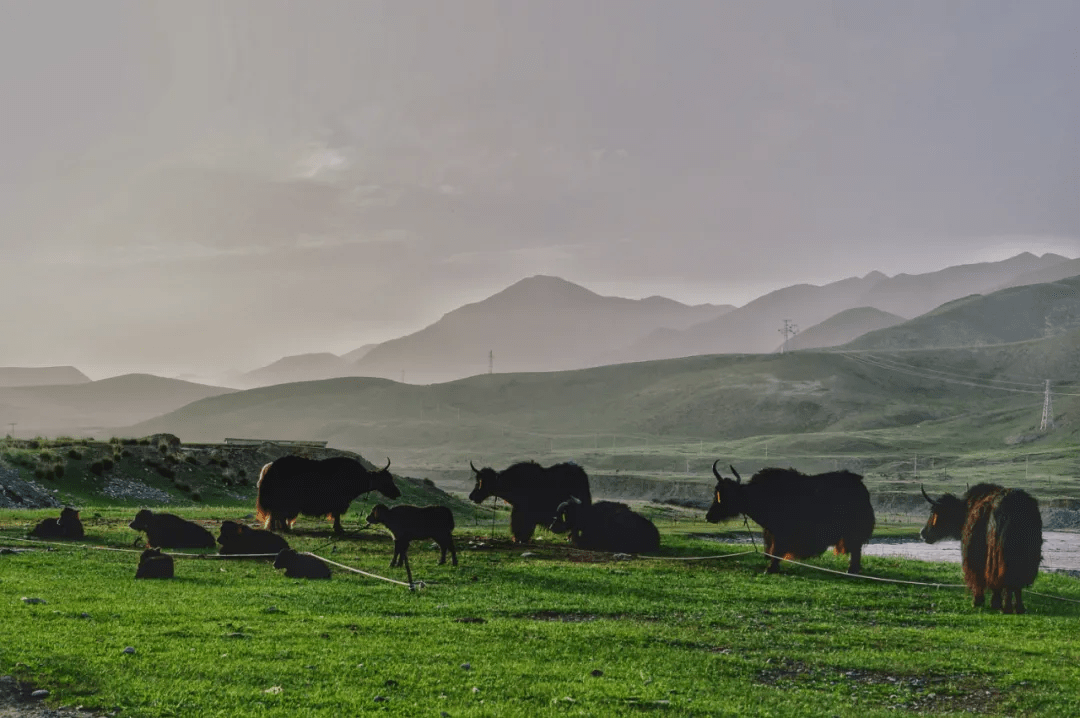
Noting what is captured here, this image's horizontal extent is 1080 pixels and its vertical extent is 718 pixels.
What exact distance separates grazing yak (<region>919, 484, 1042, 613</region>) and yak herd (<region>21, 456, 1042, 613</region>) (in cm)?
2

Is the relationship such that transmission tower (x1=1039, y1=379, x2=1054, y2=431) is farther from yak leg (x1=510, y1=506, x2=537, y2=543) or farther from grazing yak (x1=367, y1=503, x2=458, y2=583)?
grazing yak (x1=367, y1=503, x2=458, y2=583)

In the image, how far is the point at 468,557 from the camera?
78.7ft

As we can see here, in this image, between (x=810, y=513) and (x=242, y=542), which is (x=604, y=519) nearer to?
(x=810, y=513)

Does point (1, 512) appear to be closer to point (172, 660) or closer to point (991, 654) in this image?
point (172, 660)

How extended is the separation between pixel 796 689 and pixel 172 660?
8125 millimetres

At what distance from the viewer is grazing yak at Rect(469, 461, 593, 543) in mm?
29953

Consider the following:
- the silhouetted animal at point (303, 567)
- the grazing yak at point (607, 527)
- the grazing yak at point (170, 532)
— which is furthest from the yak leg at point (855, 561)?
the grazing yak at point (170, 532)

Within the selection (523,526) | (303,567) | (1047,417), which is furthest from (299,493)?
(1047,417)

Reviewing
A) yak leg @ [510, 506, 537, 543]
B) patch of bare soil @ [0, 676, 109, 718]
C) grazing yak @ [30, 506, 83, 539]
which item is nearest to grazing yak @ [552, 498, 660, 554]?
yak leg @ [510, 506, 537, 543]

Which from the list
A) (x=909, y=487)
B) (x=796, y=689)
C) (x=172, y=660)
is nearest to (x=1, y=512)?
(x=172, y=660)

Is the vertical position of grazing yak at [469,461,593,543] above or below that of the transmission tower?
below

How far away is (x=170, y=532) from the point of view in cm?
2394

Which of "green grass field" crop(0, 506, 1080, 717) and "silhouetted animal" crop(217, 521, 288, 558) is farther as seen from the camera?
"silhouetted animal" crop(217, 521, 288, 558)

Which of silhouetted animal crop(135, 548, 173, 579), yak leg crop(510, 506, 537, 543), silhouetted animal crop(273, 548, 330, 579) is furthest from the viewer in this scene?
yak leg crop(510, 506, 537, 543)
